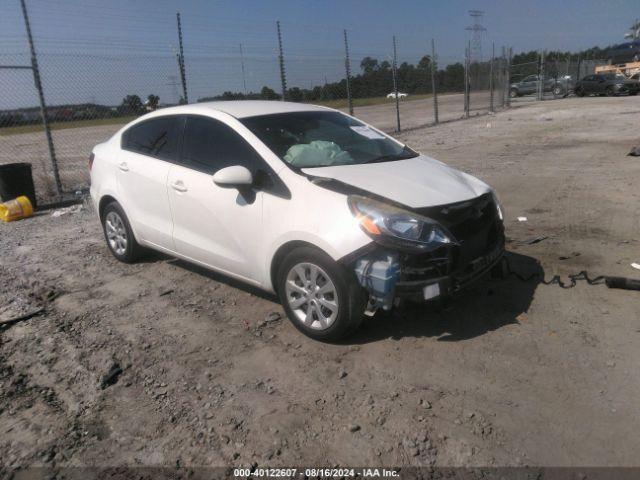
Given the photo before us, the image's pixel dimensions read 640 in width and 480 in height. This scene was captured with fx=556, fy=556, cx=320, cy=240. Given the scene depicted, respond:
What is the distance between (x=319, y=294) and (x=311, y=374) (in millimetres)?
560

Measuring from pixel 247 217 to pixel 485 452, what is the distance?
236 cm

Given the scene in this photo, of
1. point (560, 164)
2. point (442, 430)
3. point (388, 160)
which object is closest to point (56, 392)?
point (442, 430)

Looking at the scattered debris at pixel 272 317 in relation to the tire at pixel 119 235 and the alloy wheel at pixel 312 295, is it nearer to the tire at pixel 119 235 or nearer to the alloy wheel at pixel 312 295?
the alloy wheel at pixel 312 295

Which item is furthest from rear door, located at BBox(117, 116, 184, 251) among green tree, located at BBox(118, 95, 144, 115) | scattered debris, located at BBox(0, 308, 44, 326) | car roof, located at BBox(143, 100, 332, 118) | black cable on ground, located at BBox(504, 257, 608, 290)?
green tree, located at BBox(118, 95, 144, 115)

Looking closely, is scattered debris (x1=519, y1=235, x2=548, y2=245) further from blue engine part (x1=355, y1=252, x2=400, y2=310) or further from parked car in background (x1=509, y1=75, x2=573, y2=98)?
parked car in background (x1=509, y1=75, x2=573, y2=98)

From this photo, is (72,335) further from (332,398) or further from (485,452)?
(485,452)

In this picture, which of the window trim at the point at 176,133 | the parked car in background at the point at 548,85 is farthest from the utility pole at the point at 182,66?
the parked car in background at the point at 548,85

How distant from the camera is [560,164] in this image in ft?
34.8

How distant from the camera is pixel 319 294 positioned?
3.86m

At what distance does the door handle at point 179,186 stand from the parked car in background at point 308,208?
0.01 metres

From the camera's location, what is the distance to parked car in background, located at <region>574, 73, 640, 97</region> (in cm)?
3084

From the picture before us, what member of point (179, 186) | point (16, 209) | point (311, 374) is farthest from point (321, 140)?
point (16, 209)

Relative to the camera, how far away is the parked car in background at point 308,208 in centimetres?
365

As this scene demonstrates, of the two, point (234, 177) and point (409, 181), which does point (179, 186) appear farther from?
point (409, 181)
